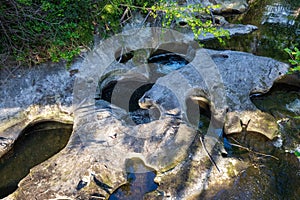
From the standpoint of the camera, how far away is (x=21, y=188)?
4.90 metres

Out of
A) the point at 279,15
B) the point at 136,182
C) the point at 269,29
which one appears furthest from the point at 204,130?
the point at 279,15

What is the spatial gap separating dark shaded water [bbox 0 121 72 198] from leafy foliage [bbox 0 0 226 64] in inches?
70.3

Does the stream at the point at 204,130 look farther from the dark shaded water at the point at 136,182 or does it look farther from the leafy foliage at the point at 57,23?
the leafy foliage at the point at 57,23

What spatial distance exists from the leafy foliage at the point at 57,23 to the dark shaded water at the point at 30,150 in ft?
5.86

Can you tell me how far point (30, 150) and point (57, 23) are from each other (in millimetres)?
3049

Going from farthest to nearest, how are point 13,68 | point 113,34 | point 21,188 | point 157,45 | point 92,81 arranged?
point 157,45 → point 113,34 → point 92,81 → point 13,68 → point 21,188

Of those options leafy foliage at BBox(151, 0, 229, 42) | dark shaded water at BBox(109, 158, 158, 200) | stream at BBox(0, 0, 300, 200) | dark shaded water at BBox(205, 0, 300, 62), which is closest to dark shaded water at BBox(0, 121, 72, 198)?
stream at BBox(0, 0, 300, 200)

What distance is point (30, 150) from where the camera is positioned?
5820mm

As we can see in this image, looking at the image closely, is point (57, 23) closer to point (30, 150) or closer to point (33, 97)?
point (33, 97)

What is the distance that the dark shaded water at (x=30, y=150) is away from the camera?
534cm

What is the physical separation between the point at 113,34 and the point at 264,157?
17.1ft

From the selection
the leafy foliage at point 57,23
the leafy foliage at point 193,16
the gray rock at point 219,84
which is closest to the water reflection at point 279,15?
the gray rock at point 219,84

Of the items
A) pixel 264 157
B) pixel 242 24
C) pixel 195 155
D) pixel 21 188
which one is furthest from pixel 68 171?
pixel 242 24

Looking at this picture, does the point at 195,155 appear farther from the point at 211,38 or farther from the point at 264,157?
the point at 211,38
